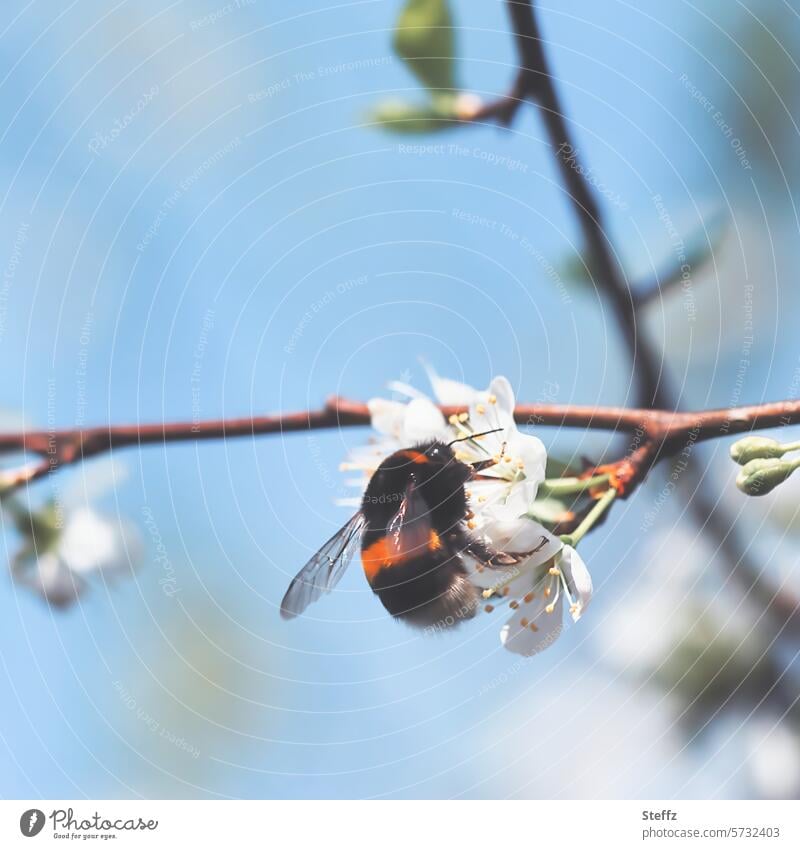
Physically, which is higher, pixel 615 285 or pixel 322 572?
pixel 615 285

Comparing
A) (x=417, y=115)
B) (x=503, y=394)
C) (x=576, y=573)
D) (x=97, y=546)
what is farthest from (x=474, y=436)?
(x=97, y=546)

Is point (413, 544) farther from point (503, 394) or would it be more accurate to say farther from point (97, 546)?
point (97, 546)

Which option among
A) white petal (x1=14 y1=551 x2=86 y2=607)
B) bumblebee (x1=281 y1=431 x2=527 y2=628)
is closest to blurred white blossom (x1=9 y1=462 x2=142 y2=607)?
white petal (x1=14 y1=551 x2=86 y2=607)

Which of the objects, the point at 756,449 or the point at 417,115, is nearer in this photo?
the point at 756,449

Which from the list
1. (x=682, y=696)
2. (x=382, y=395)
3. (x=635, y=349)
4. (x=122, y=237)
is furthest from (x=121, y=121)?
(x=682, y=696)

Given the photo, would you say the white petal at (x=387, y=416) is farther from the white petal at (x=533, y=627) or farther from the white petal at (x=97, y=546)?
the white petal at (x=97, y=546)
